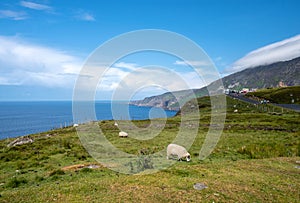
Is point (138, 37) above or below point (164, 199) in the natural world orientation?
above

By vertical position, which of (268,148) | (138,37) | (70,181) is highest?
(138,37)

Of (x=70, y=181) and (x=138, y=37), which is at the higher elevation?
(x=138, y=37)

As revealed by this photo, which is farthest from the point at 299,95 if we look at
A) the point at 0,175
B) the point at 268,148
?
the point at 0,175

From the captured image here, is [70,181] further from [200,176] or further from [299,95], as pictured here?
[299,95]

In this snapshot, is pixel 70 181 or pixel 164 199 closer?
pixel 164 199

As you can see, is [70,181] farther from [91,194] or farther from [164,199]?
[164,199]

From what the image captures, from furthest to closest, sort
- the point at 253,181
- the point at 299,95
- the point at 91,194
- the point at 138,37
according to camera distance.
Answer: the point at 299,95 → the point at 138,37 → the point at 253,181 → the point at 91,194

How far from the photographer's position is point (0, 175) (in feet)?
59.3

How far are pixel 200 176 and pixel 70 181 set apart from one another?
26.5 feet

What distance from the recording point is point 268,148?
2273 cm

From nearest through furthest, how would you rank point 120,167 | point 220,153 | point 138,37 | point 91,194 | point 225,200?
point 225,200 → point 91,194 → point 138,37 → point 120,167 → point 220,153

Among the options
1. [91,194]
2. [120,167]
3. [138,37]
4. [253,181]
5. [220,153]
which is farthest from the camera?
[220,153]

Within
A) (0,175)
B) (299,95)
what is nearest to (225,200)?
(0,175)

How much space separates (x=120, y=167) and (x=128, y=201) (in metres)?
6.68
